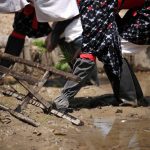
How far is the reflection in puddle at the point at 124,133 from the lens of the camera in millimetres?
5004

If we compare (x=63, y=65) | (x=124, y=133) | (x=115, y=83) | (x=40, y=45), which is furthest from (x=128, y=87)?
(x=40, y=45)

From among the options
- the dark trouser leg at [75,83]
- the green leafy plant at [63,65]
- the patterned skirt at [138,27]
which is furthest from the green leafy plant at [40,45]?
the dark trouser leg at [75,83]

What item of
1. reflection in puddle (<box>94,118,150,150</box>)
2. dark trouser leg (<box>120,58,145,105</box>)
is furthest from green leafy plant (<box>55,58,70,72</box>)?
reflection in puddle (<box>94,118,150,150</box>)

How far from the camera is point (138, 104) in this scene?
6.38 meters

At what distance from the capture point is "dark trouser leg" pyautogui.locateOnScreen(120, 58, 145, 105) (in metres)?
6.24

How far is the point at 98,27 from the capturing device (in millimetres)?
5828

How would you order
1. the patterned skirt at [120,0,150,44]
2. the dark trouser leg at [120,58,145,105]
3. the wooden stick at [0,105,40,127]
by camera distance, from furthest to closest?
the dark trouser leg at [120,58,145,105] → the patterned skirt at [120,0,150,44] → the wooden stick at [0,105,40,127]

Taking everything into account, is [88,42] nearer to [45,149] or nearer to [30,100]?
[30,100]

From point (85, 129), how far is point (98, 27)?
3.78 feet

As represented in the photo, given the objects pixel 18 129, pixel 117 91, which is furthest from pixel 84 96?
pixel 18 129

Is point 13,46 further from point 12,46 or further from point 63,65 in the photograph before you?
point 63,65

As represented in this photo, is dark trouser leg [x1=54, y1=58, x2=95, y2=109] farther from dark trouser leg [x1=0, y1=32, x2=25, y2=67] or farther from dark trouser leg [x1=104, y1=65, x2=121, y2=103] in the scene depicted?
dark trouser leg [x1=0, y1=32, x2=25, y2=67]

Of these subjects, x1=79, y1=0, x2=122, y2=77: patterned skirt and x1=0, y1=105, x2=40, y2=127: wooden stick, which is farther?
x1=79, y1=0, x2=122, y2=77: patterned skirt

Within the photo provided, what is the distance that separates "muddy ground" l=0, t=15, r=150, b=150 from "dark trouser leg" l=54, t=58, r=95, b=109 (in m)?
0.23
